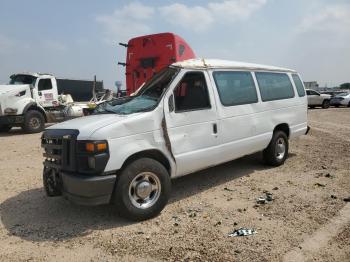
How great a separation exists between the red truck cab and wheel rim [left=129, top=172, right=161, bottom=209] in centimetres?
594

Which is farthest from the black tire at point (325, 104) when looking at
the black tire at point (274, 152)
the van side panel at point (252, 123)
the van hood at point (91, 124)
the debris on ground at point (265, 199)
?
the van hood at point (91, 124)

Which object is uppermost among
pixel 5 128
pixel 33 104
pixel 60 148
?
pixel 33 104

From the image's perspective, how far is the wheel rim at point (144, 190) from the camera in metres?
4.58

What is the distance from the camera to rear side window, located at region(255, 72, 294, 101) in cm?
683

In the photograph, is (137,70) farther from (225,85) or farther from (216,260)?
(216,260)

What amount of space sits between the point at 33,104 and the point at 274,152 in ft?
36.1

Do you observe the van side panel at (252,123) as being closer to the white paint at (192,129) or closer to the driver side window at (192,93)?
the white paint at (192,129)

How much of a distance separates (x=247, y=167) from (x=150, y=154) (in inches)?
125

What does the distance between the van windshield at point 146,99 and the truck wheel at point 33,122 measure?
9.84m

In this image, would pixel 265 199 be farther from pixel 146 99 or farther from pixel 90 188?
pixel 90 188

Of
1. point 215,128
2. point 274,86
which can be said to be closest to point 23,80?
point 274,86

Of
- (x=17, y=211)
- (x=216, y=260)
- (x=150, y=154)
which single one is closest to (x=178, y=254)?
(x=216, y=260)

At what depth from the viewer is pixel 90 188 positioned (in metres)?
4.20

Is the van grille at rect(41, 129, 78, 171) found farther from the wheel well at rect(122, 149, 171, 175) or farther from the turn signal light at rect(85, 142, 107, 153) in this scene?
the wheel well at rect(122, 149, 171, 175)
